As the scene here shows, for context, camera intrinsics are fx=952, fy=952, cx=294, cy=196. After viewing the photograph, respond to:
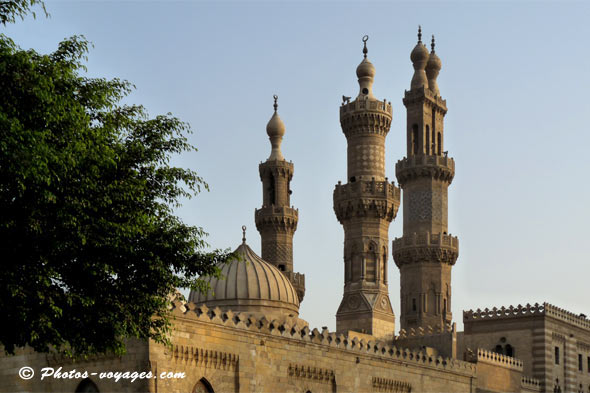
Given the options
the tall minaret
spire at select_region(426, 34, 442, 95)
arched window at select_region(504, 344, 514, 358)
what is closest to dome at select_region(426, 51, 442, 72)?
spire at select_region(426, 34, 442, 95)

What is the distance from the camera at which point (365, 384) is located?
33.5 m

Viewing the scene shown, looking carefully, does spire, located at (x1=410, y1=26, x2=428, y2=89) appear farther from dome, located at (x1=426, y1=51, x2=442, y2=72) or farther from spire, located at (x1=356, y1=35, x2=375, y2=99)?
spire, located at (x1=356, y1=35, x2=375, y2=99)

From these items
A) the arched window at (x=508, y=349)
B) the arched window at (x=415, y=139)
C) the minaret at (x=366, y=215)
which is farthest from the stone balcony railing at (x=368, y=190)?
the arched window at (x=508, y=349)

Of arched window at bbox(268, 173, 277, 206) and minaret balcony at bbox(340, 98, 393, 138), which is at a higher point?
minaret balcony at bbox(340, 98, 393, 138)

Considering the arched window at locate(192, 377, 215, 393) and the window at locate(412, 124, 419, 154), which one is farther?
the window at locate(412, 124, 419, 154)

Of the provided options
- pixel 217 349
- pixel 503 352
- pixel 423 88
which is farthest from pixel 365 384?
pixel 423 88

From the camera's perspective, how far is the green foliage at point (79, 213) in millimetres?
15883

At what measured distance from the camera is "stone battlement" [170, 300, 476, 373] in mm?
27797

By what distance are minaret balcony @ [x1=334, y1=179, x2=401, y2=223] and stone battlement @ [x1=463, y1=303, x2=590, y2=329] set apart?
21.1 ft

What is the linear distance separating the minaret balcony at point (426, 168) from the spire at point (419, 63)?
4673mm

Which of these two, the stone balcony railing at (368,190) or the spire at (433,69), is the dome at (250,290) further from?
the spire at (433,69)

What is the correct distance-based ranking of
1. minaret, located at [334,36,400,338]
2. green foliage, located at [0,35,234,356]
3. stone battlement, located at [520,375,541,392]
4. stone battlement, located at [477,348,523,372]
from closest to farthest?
green foliage, located at [0,35,234,356] → stone battlement, located at [477,348,523,372] → stone battlement, located at [520,375,541,392] → minaret, located at [334,36,400,338]

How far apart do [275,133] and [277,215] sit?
5.95 m

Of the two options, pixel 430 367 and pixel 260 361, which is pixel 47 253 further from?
pixel 430 367
